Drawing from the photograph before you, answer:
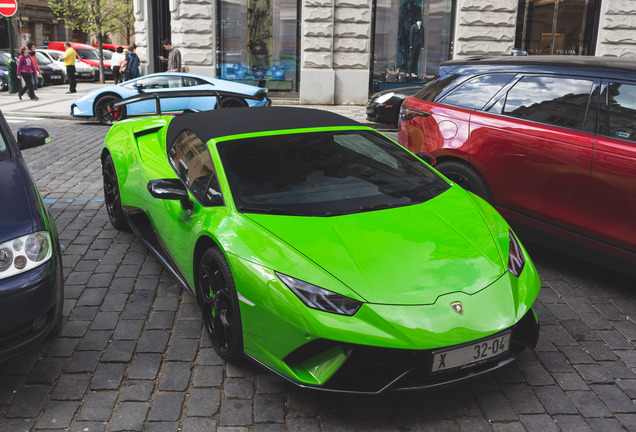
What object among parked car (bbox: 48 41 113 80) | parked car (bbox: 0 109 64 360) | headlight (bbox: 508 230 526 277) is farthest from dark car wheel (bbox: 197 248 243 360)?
parked car (bbox: 48 41 113 80)

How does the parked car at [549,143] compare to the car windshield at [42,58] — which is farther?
the car windshield at [42,58]

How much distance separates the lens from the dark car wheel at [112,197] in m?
5.80

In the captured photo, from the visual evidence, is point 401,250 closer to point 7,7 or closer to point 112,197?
point 112,197

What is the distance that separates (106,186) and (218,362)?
3072mm

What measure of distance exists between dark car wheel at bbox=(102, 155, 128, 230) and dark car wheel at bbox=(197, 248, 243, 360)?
2.22 meters

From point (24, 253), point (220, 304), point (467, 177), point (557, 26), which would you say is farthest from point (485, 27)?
point (24, 253)

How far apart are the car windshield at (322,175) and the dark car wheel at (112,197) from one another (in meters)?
2.13

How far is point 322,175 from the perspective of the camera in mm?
4023

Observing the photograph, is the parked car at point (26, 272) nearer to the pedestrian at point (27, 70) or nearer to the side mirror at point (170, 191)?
the side mirror at point (170, 191)

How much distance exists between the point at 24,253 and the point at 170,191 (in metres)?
0.97

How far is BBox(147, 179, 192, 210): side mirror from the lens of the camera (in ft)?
13.1

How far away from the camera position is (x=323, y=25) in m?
18.5

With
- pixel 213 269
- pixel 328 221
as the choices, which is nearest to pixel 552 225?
pixel 328 221

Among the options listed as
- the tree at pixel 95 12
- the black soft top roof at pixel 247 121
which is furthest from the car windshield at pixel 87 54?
the black soft top roof at pixel 247 121
